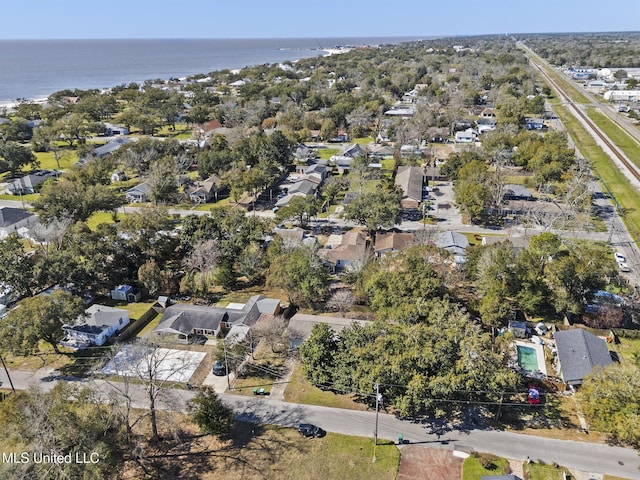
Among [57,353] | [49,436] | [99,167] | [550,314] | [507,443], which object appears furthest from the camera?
[99,167]

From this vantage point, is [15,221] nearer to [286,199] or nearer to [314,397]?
[286,199]

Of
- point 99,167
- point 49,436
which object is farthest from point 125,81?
point 49,436

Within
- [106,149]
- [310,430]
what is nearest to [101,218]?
[106,149]

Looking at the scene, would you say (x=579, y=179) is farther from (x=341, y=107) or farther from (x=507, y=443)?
(x=341, y=107)

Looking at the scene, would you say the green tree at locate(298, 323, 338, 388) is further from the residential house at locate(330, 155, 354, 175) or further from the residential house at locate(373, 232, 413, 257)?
the residential house at locate(330, 155, 354, 175)

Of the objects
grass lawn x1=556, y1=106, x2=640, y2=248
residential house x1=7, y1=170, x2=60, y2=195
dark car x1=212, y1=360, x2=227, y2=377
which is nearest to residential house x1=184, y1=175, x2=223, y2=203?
residential house x1=7, y1=170, x2=60, y2=195

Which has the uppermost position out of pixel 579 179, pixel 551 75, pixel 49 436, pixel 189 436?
pixel 551 75

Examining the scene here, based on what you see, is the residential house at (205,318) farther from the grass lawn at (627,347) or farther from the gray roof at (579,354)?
the grass lawn at (627,347)
